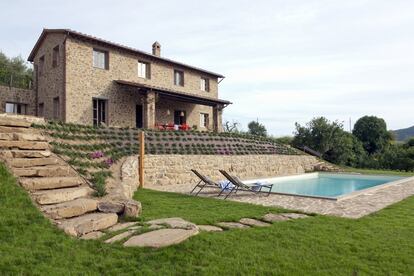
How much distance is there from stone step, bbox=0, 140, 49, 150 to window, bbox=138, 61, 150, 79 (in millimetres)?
13530

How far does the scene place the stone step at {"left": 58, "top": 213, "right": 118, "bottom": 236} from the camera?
496 centimetres

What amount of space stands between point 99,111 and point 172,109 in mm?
5916

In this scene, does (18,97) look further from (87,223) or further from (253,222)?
(253,222)

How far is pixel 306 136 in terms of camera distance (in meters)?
28.2

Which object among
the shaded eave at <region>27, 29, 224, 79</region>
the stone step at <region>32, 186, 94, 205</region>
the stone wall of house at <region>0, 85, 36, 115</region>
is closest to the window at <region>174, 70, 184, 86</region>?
the shaded eave at <region>27, 29, 224, 79</region>

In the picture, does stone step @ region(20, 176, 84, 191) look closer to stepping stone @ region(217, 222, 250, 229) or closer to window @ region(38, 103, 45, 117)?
stepping stone @ region(217, 222, 250, 229)

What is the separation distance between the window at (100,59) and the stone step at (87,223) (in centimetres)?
1456

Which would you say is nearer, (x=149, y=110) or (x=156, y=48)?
(x=149, y=110)

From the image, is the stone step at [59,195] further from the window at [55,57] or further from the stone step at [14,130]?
the window at [55,57]

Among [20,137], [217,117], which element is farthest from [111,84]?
[20,137]

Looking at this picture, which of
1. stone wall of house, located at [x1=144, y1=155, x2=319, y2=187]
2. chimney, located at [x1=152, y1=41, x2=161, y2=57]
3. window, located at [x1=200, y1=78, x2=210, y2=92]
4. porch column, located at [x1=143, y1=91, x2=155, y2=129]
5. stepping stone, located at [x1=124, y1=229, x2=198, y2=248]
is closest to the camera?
stepping stone, located at [x1=124, y1=229, x2=198, y2=248]

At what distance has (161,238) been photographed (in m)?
4.64

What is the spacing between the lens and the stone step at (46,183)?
236 inches

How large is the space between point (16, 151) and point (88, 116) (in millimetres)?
11231
